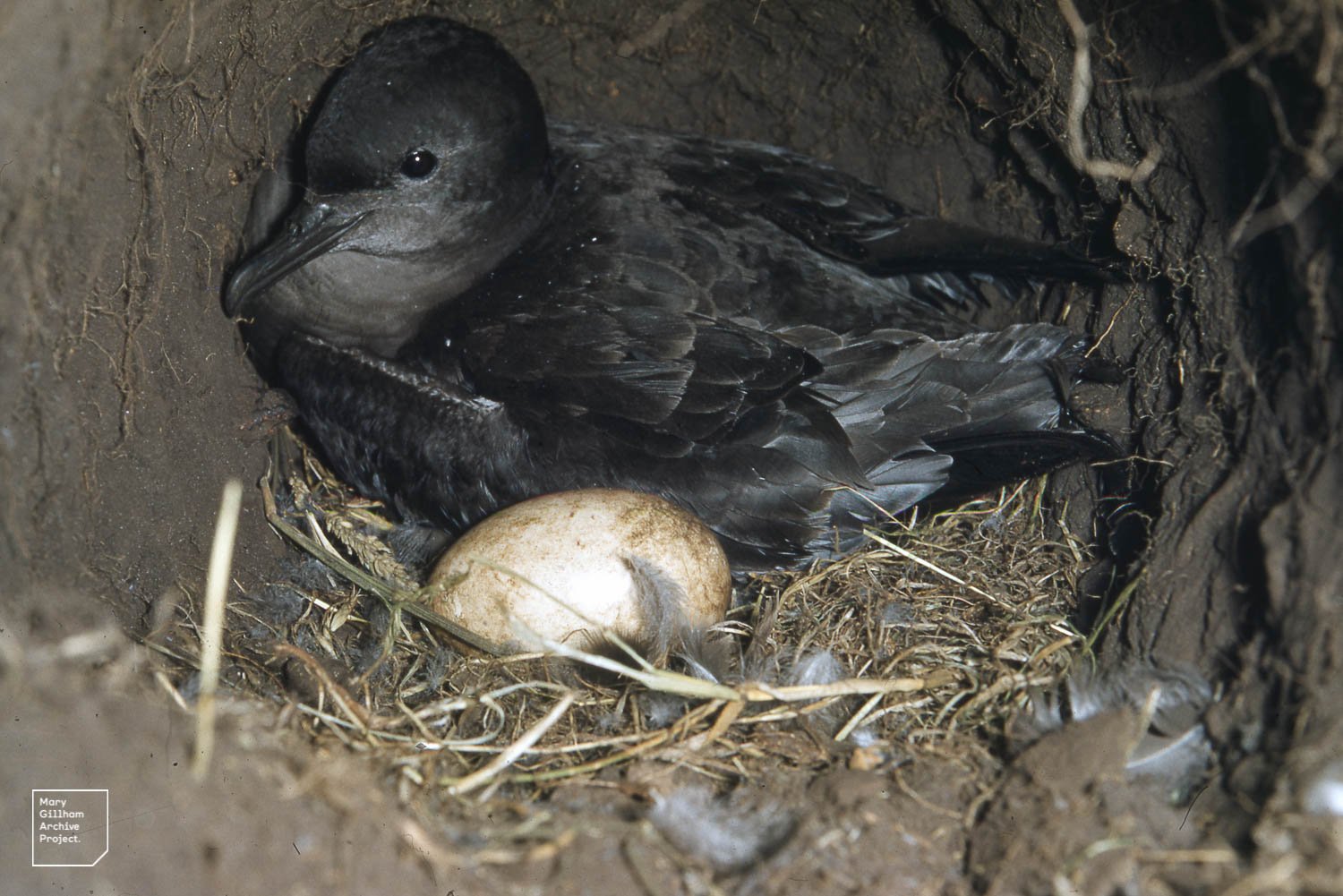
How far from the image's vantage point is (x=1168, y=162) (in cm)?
255

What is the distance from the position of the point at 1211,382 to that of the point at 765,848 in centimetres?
155

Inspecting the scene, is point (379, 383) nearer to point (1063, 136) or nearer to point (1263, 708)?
point (1063, 136)

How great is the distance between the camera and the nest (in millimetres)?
2230

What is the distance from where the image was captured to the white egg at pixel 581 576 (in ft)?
8.03

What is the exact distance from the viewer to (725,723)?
7.31ft

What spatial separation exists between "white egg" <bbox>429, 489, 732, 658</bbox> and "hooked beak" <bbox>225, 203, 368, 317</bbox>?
95 cm

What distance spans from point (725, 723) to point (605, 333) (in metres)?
1.08

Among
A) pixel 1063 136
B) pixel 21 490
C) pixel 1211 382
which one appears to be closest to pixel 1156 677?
pixel 1211 382

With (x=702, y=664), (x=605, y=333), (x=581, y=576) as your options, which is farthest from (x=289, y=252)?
(x=702, y=664)

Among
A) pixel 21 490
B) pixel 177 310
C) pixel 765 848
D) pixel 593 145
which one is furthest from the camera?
pixel 593 145
